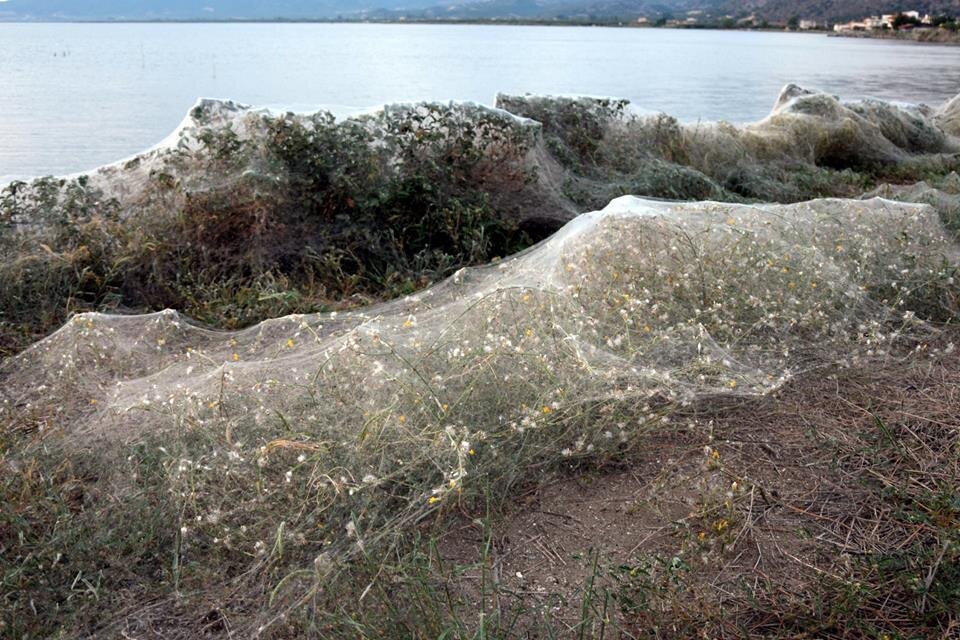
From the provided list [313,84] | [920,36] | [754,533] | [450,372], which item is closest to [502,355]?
[450,372]

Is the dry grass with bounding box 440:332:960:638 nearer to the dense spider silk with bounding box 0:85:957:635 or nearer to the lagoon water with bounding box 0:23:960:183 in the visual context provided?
the dense spider silk with bounding box 0:85:957:635

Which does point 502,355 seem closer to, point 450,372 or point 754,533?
point 450,372

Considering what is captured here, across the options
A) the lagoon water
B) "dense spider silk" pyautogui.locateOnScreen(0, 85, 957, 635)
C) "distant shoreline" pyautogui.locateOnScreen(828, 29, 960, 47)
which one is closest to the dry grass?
"dense spider silk" pyautogui.locateOnScreen(0, 85, 957, 635)

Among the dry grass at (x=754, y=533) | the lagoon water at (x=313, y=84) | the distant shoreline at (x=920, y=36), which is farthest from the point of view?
the distant shoreline at (x=920, y=36)

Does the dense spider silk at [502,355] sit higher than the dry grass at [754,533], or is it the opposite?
the dense spider silk at [502,355]

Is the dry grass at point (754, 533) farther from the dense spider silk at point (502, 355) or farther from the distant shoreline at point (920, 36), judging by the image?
the distant shoreline at point (920, 36)

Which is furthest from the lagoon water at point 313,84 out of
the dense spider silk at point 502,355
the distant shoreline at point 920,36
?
the distant shoreline at point 920,36

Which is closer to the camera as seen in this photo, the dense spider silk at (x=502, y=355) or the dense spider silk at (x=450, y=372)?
the dense spider silk at (x=450, y=372)

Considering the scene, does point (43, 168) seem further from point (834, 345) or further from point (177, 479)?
point (834, 345)

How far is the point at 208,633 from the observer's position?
95.7 inches

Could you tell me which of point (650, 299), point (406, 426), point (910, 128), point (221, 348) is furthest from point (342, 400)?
point (910, 128)

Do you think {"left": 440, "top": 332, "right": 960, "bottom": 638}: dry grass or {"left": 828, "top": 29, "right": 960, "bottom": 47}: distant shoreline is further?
{"left": 828, "top": 29, "right": 960, "bottom": 47}: distant shoreline

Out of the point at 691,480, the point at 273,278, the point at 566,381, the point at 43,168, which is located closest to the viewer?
the point at 691,480

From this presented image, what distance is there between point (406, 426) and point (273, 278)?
2.41 meters
